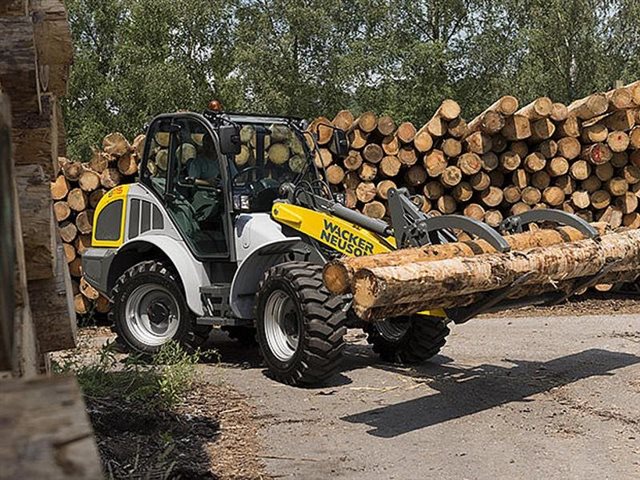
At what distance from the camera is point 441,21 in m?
29.6

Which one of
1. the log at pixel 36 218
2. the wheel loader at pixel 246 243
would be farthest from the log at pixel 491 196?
the log at pixel 36 218

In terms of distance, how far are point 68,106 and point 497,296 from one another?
21341 mm

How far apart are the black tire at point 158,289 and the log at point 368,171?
12.0 feet

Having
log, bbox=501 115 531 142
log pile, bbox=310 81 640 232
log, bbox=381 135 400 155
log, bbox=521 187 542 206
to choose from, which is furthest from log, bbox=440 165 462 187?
log, bbox=521 187 542 206

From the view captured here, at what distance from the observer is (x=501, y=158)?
12.0 m

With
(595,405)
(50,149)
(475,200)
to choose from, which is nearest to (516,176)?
(475,200)

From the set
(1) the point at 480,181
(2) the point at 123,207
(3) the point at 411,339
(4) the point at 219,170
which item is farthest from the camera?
(1) the point at 480,181

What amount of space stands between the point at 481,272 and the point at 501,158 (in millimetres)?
5990

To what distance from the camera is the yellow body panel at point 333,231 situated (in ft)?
25.3

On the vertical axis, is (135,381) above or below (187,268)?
below

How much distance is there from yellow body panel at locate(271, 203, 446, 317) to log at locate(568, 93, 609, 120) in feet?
16.7

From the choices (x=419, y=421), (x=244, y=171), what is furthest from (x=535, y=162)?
(x=419, y=421)

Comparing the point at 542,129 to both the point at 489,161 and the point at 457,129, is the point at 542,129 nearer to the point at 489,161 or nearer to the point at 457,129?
the point at 489,161

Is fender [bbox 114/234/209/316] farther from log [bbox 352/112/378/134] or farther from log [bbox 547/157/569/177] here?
log [bbox 547/157/569/177]
